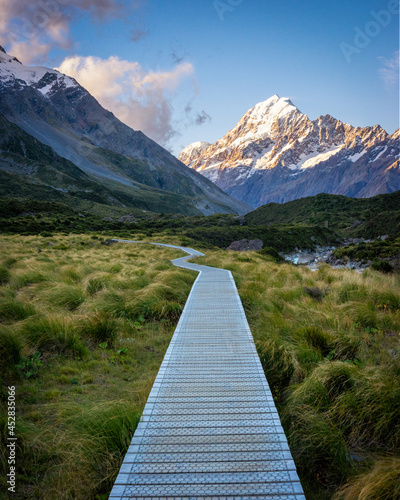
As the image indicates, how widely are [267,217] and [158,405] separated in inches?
4274

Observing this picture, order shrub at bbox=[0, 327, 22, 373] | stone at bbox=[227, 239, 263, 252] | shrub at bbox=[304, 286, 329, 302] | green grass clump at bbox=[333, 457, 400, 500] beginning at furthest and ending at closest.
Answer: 1. stone at bbox=[227, 239, 263, 252]
2. shrub at bbox=[304, 286, 329, 302]
3. shrub at bbox=[0, 327, 22, 373]
4. green grass clump at bbox=[333, 457, 400, 500]

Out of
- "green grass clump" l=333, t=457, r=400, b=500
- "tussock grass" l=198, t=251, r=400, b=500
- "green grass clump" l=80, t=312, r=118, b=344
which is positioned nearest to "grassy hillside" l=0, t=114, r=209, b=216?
"green grass clump" l=80, t=312, r=118, b=344

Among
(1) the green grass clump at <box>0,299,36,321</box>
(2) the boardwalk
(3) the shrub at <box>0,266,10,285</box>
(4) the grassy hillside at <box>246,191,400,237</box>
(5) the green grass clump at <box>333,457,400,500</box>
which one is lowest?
(3) the shrub at <box>0,266,10,285</box>

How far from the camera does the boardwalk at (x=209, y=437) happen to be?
8.22 ft

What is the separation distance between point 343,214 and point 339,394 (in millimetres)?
92531

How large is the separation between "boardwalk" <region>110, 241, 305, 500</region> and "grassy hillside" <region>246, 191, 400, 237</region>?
167 feet

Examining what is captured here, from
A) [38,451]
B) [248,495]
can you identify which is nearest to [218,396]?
[248,495]

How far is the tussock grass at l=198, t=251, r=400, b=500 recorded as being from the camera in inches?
116

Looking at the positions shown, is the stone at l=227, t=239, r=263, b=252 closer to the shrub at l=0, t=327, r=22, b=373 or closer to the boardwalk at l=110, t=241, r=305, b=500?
the boardwalk at l=110, t=241, r=305, b=500

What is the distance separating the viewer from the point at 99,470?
9.77 feet

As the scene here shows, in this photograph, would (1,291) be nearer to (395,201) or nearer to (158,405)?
(158,405)

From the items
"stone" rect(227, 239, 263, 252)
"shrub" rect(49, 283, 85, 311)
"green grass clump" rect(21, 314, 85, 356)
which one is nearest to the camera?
"green grass clump" rect(21, 314, 85, 356)

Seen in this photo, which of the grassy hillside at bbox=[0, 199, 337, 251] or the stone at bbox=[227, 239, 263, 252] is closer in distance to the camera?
the stone at bbox=[227, 239, 263, 252]

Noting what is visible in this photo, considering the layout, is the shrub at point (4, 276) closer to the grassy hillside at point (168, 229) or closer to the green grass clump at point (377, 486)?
the green grass clump at point (377, 486)
